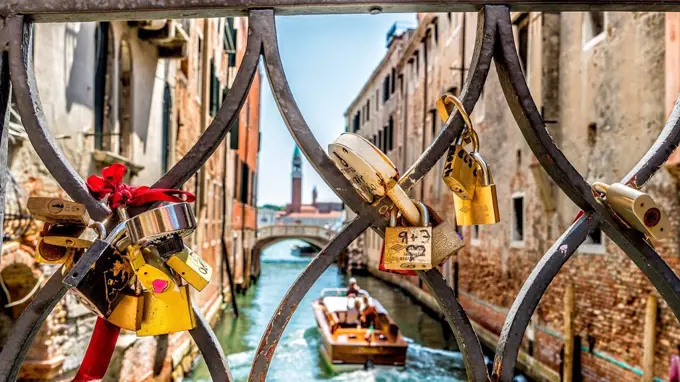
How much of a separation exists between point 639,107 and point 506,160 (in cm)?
421

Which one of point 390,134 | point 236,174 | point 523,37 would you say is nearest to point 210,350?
point 523,37

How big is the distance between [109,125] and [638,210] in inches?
251

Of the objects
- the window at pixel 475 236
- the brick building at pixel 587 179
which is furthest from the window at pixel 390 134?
the window at pixel 475 236

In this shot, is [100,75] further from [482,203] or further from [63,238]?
[482,203]

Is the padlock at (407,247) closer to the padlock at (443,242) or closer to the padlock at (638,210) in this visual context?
the padlock at (443,242)

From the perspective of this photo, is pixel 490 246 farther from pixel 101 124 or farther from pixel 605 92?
pixel 101 124

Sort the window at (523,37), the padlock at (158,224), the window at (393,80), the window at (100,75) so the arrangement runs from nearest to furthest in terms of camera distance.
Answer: the padlock at (158,224)
the window at (100,75)
the window at (523,37)
the window at (393,80)

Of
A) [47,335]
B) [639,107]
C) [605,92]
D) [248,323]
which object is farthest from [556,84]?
[248,323]

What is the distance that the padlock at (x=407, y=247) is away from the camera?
961 mm

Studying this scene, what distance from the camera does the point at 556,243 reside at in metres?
1.01

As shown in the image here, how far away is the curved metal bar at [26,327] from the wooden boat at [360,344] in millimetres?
10112

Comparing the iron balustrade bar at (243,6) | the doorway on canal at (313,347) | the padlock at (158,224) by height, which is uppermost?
the iron balustrade bar at (243,6)

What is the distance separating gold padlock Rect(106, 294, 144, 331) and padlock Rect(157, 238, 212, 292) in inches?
3.2

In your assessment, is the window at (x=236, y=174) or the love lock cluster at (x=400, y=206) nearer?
the love lock cluster at (x=400, y=206)
